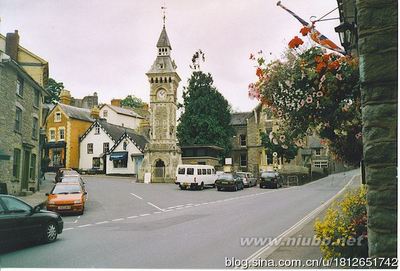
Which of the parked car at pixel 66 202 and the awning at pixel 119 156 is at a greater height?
the awning at pixel 119 156

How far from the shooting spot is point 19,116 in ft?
69.6

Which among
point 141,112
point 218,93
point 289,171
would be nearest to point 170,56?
point 218,93

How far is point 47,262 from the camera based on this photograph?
22.4 feet

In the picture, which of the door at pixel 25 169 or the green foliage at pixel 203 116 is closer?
the door at pixel 25 169

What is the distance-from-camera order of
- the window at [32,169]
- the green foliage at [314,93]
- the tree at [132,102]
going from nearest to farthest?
1. the green foliage at [314,93]
2. the window at [32,169]
3. the tree at [132,102]

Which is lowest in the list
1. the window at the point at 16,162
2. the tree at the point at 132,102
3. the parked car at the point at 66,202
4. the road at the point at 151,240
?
the road at the point at 151,240

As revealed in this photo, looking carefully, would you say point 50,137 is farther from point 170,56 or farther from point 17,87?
point 17,87

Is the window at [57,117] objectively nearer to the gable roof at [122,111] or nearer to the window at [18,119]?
the gable roof at [122,111]

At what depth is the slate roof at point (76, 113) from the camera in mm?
48812

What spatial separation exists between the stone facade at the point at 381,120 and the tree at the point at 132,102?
73324 mm

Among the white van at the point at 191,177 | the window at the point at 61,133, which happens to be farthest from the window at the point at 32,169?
the window at the point at 61,133

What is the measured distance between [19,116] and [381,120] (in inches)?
837

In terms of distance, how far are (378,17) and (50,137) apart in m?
50.6

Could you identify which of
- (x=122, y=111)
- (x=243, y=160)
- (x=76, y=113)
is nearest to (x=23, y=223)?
(x=76, y=113)
